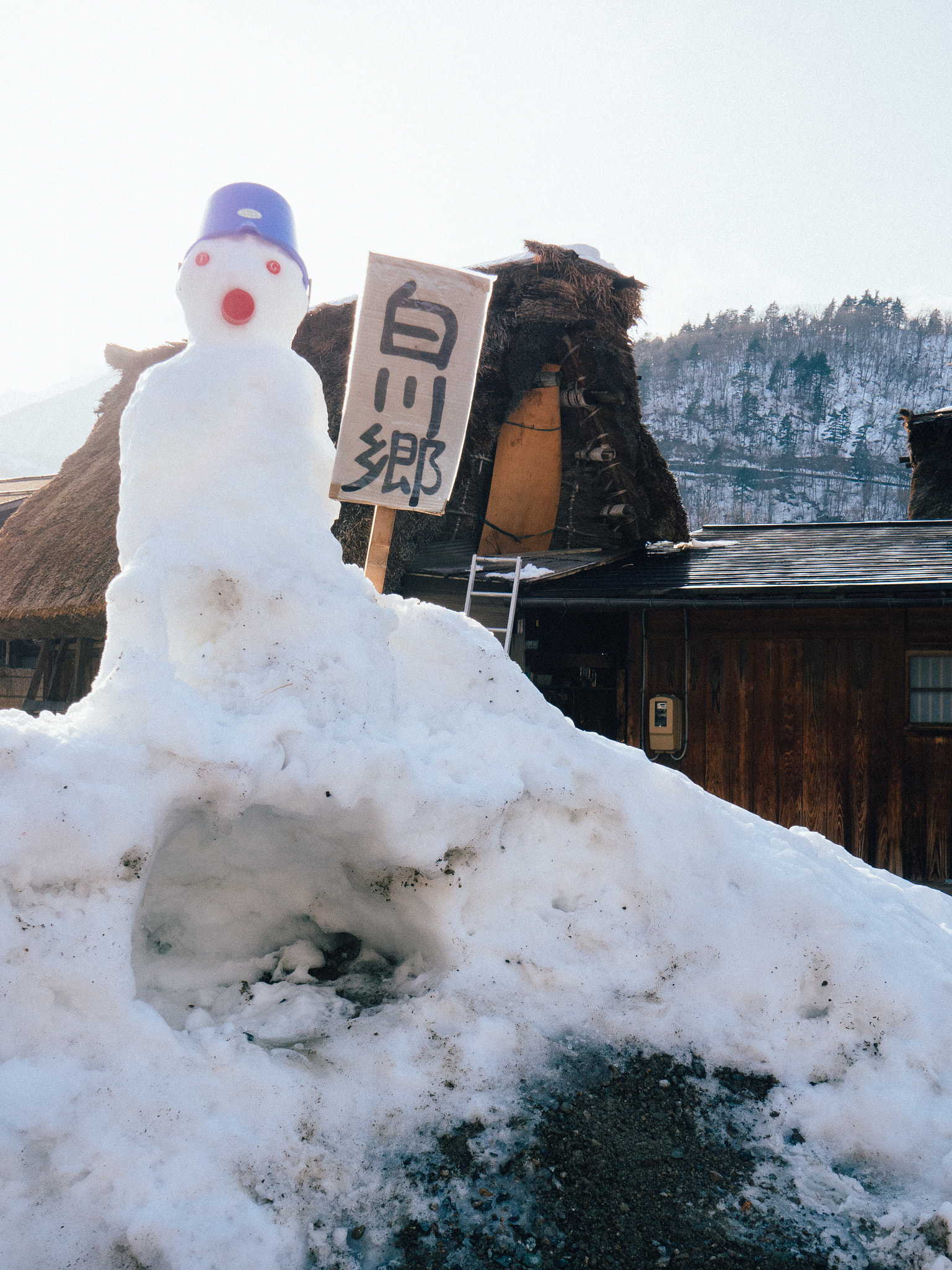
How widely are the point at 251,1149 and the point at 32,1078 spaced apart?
1.90 ft

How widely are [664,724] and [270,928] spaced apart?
5390 mm

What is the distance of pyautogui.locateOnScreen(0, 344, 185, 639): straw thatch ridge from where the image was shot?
8.66 metres

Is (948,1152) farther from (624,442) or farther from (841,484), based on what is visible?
(841,484)

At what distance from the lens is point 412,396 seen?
14.6ft

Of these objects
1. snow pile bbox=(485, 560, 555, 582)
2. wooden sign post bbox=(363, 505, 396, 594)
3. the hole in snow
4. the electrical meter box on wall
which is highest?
snow pile bbox=(485, 560, 555, 582)

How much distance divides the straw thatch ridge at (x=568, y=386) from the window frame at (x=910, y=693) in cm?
330

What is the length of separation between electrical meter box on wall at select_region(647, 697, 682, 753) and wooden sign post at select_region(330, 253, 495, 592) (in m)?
3.97

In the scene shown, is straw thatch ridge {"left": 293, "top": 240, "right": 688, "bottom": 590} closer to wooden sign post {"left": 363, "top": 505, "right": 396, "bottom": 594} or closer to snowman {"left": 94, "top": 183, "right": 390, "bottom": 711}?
wooden sign post {"left": 363, "top": 505, "right": 396, "bottom": 594}

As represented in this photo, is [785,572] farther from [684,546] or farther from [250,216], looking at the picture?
[250,216]

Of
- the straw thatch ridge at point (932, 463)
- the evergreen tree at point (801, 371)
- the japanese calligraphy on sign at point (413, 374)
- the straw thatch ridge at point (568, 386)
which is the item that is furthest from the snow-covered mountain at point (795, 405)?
the japanese calligraphy on sign at point (413, 374)

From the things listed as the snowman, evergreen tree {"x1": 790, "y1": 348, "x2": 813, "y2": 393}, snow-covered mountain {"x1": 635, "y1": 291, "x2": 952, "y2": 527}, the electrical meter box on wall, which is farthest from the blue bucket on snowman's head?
evergreen tree {"x1": 790, "y1": 348, "x2": 813, "y2": 393}

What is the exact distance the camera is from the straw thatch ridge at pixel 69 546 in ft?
28.4

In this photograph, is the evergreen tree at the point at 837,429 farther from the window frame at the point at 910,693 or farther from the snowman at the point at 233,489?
the snowman at the point at 233,489

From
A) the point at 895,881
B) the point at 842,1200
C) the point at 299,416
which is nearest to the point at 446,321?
the point at 299,416
